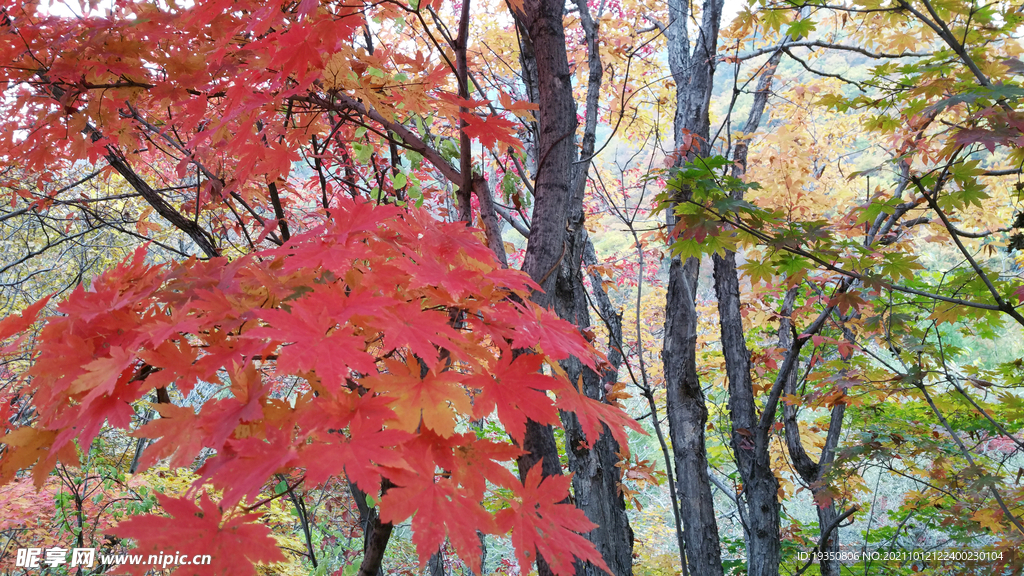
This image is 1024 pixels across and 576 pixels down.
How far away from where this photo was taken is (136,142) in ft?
6.41

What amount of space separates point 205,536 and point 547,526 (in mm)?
523

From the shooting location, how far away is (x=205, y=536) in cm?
72

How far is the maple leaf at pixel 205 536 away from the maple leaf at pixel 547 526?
0.36 metres

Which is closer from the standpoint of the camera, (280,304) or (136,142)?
(280,304)

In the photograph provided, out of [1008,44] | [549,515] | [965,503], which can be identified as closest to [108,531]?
[549,515]

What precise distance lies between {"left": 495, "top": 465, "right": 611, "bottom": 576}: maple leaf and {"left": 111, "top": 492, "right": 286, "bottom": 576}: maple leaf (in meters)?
0.36

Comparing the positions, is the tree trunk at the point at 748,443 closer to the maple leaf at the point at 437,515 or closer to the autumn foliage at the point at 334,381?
the autumn foliage at the point at 334,381

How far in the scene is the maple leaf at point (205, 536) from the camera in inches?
27.3

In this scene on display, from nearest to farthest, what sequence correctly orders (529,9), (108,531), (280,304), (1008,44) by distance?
(108,531) → (280,304) → (529,9) → (1008,44)

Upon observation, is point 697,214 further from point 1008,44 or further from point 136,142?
point 1008,44

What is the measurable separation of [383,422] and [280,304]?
0.35m

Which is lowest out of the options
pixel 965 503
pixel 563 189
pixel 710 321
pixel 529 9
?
pixel 965 503

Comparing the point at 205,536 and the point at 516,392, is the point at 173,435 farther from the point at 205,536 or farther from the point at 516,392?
the point at 516,392

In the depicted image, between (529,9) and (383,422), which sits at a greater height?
(529,9)
